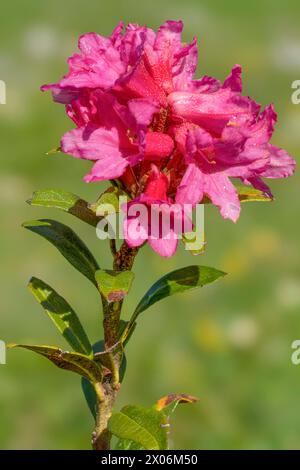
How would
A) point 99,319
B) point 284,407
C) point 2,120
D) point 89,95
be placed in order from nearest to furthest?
point 89,95 → point 284,407 → point 99,319 → point 2,120

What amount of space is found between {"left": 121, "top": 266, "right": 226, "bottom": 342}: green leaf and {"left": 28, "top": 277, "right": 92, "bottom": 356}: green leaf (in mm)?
37

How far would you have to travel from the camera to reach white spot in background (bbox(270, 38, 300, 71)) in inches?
93.4

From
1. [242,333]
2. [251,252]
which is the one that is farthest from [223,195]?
[251,252]

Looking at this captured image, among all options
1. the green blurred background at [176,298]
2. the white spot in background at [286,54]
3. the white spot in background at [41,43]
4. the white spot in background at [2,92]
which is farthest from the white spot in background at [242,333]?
the white spot in background at [41,43]

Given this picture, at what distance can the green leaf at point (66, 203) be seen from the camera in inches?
26.3

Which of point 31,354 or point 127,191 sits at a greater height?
point 127,191

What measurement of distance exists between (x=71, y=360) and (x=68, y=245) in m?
0.09

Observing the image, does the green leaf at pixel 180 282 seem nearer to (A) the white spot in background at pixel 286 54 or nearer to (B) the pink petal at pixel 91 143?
(B) the pink petal at pixel 91 143

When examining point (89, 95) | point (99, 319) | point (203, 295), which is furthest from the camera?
point (203, 295)

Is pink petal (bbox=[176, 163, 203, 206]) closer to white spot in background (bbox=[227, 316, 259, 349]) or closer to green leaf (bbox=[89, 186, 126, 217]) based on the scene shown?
green leaf (bbox=[89, 186, 126, 217])

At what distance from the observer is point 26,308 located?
172 centimetres

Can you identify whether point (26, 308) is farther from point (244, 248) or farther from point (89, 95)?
point (89, 95)

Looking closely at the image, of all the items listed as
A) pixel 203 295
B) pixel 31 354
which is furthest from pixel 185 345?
pixel 31 354
